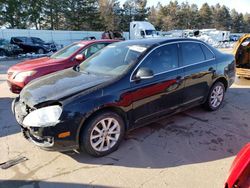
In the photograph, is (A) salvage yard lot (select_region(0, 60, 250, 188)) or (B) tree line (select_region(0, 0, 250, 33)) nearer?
(A) salvage yard lot (select_region(0, 60, 250, 188))

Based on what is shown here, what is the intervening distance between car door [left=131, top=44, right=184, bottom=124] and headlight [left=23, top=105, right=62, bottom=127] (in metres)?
1.13

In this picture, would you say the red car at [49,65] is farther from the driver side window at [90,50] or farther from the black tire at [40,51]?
the black tire at [40,51]

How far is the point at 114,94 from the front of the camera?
340 cm

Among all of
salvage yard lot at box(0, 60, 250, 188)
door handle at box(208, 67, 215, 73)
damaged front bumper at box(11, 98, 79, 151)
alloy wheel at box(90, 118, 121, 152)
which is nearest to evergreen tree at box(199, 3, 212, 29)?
door handle at box(208, 67, 215, 73)

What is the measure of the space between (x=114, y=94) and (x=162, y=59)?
1.15 meters

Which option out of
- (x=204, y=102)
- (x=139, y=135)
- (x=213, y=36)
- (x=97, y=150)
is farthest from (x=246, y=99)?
(x=213, y=36)

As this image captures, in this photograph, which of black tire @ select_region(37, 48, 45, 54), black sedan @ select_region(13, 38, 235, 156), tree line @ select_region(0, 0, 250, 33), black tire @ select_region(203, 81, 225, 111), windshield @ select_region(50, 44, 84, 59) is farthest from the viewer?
tree line @ select_region(0, 0, 250, 33)

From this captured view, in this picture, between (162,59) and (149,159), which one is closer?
(149,159)

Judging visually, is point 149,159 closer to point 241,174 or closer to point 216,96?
point 241,174

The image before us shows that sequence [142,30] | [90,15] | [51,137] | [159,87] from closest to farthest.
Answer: [51,137] < [159,87] < [142,30] < [90,15]

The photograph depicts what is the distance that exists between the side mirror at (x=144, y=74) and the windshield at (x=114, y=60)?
206 millimetres

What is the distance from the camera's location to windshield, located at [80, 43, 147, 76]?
3812 mm

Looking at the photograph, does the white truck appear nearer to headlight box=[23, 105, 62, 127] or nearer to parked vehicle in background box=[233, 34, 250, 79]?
parked vehicle in background box=[233, 34, 250, 79]

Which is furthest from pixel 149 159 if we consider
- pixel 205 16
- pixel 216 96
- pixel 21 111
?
pixel 205 16
